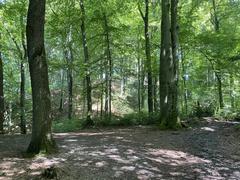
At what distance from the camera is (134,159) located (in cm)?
809

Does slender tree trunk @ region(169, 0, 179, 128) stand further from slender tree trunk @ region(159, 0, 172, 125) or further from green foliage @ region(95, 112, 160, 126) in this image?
green foliage @ region(95, 112, 160, 126)

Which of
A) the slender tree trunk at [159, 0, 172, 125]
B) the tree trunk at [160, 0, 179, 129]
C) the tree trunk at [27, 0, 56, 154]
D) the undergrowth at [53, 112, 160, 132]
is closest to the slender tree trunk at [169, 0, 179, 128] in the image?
the tree trunk at [160, 0, 179, 129]

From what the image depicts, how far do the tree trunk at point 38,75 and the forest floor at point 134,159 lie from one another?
659 mm

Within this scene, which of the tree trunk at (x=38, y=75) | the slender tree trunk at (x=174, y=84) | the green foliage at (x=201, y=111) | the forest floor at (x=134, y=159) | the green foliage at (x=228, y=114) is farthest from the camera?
the green foliage at (x=201, y=111)

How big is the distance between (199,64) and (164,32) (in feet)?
41.8

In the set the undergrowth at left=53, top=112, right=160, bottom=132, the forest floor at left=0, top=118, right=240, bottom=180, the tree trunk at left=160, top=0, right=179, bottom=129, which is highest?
the tree trunk at left=160, top=0, right=179, bottom=129

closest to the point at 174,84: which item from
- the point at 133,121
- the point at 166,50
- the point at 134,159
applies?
the point at 166,50

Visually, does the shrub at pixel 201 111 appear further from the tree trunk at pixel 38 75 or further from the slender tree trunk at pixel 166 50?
the tree trunk at pixel 38 75

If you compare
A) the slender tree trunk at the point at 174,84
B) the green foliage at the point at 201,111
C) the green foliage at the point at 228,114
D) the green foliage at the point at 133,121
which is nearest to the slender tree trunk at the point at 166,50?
the slender tree trunk at the point at 174,84

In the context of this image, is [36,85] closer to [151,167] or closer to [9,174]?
[9,174]

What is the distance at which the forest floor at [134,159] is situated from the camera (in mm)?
6984

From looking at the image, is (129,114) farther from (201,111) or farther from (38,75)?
(38,75)

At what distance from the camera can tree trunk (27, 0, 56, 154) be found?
8133 mm

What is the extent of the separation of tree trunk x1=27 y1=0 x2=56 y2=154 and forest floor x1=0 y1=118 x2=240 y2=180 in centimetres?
66
